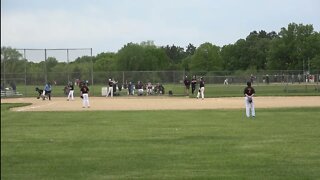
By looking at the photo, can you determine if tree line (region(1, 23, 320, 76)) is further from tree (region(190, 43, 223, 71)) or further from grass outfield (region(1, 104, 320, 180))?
grass outfield (region(1, 104, 320, 180))

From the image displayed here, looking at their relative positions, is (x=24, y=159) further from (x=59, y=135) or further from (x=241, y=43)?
(x=241, y=43)

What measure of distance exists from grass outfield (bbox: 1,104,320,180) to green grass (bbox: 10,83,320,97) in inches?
1228

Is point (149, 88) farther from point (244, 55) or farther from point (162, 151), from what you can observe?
point (244, 55)

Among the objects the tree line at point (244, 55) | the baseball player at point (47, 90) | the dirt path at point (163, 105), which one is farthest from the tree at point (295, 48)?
the baseball player at point (47, 90)

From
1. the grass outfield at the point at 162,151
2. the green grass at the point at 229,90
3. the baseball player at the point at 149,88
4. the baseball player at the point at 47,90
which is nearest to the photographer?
the grass outfield at the point at 162,151

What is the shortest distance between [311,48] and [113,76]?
56.5m

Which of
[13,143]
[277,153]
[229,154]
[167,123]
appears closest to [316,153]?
[277,153]

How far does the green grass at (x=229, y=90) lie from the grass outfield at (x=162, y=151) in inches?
1228

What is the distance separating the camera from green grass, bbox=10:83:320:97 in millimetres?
49319

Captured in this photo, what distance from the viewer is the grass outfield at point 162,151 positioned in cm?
854

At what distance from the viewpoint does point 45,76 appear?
51.1 m

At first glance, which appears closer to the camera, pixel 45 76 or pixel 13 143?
pixel 13 143

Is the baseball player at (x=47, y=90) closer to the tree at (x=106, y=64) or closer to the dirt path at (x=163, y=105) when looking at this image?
the dirt path at (x=163, y=105)

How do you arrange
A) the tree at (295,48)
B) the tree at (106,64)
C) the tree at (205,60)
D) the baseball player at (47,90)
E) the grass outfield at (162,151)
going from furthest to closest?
the tree at (106,64) → the tree at (205,60) → the tree at (295,48) → the baseball player at (47,90) → the grass outfield at (162,151)
